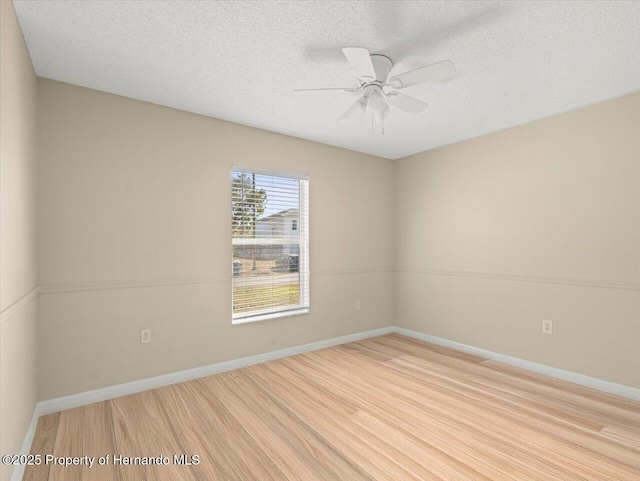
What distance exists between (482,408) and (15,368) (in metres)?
3.08

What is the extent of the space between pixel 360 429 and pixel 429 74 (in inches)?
92.8

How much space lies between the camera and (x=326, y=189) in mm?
4277

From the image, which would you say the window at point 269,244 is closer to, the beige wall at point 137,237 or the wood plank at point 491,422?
the beige wall at point 137,237

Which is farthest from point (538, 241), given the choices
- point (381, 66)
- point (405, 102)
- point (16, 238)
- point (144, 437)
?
point (16, 238)

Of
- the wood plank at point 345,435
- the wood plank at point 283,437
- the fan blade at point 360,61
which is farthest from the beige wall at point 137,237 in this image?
the fan blade at point 360,61

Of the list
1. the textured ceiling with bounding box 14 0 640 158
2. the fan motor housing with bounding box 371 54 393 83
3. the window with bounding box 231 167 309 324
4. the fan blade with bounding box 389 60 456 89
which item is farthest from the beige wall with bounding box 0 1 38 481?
the fan blade with bounding box 389 60 456 89

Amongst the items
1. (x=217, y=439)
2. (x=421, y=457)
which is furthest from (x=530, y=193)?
(x=217, y=439)

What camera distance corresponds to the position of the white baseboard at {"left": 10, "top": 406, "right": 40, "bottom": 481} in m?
1.80

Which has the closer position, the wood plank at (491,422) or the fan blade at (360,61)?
the fan blade at (360,61)

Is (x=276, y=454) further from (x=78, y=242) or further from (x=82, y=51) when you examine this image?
(x=82, y=51)

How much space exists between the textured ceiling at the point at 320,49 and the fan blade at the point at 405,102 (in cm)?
21

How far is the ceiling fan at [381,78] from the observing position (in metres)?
1.95

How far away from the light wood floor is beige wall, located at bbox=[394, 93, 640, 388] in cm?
47

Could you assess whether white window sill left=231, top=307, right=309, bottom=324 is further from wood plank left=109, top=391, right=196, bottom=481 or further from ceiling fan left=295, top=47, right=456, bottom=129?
ceiling fan left=295, top=47, right=456, bottom=129
